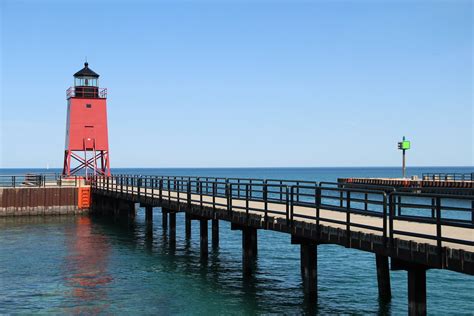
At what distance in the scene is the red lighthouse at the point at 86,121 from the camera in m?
A: 50.5

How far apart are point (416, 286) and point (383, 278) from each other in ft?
16.5

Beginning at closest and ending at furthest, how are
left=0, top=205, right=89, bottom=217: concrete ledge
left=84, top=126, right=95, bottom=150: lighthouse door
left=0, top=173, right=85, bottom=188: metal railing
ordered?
left=0, top=205, right=89, bottom=217: concrete ledge, left=0, top=173, right=85, bottom=188: metal railing, left=84, top=126, right=95, bottom=150: lighthouse door

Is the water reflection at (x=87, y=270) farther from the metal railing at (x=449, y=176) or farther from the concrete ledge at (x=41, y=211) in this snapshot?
the metal railing at (x=449, y=176)

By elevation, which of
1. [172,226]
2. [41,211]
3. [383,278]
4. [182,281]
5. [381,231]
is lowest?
[182,281]

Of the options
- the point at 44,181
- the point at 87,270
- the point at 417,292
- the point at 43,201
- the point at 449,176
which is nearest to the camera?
the point at 417,292

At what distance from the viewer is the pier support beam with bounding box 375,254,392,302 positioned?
17.8 meters

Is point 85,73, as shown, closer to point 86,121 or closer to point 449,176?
point 86,121

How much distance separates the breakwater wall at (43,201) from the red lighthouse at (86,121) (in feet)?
15.6

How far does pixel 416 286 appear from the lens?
13219 mm

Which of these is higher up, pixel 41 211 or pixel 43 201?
pixel 43 201

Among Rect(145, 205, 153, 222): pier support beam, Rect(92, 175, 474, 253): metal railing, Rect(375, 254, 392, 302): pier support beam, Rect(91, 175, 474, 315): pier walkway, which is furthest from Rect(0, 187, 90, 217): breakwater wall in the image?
Rect(375, 254, 392, 302): pier support beam

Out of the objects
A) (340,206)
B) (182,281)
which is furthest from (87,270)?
(340,206)

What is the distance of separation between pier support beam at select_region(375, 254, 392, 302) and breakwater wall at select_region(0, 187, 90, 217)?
3116 cm

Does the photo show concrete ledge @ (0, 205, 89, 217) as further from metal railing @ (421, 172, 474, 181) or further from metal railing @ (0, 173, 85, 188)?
metal railing @ (421, 172, 474, 181)
